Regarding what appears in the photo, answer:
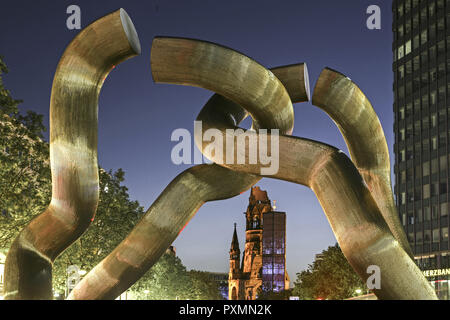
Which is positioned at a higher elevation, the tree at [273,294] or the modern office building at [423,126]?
the modern office building at [423,126]

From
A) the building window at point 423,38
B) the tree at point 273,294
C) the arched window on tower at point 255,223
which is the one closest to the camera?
the building window at point 423,38

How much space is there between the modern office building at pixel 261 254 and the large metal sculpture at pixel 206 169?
472ft

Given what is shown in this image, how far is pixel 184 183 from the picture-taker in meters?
13.8

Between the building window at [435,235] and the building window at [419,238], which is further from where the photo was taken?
the building window at [419,238]

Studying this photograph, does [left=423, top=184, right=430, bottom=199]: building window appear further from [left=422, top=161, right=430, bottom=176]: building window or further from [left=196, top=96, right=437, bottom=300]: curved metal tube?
[left=196, top=96, right=437, bottom=300]: curved metal tube

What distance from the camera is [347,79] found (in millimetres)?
13992

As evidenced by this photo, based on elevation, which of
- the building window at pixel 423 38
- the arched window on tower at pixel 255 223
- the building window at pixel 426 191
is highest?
the building window at pixel 423 38

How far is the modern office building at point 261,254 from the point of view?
160 meters

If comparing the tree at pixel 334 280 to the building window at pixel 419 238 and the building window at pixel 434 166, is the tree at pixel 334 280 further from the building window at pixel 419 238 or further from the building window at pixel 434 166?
the building window at pixel 434 166

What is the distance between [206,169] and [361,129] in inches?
145

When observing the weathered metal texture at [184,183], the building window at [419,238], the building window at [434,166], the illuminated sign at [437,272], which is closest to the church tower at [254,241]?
the building window at [419,238]

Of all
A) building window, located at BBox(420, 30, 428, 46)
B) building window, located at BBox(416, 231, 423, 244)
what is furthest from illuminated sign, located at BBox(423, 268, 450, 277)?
building window, located at BBox(420, 30, 428, 46)

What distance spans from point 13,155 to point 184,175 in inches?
449
